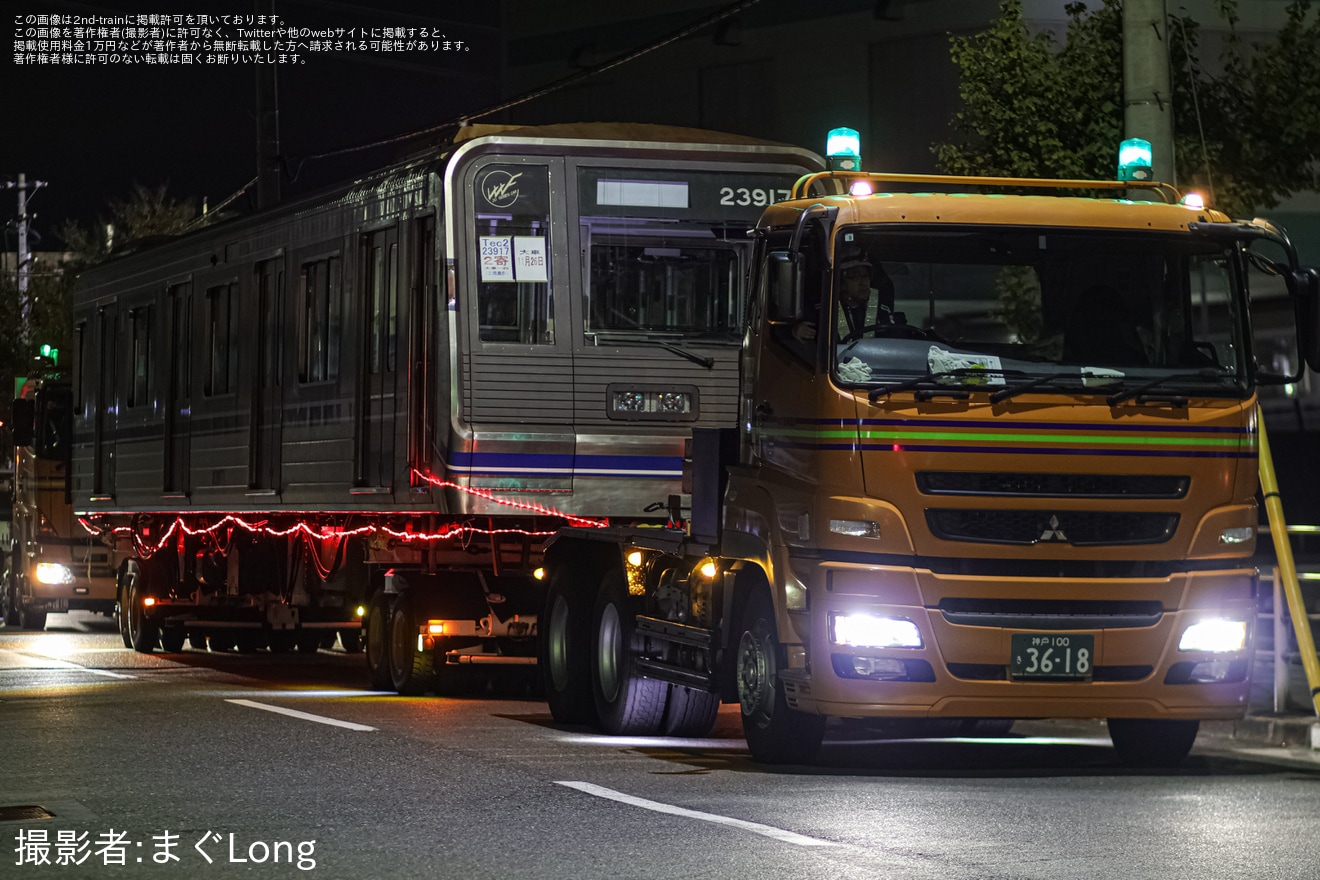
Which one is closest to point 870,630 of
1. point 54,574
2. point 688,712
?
point 688,712

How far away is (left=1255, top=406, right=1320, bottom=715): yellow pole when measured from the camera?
47.4 feet

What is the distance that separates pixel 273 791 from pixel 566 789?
138 centimetres

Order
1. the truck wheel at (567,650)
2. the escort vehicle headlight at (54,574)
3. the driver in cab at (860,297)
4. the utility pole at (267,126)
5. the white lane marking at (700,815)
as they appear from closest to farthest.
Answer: the white lane marking at (700,815) < the driver in cab at (860,297) < the truck wheel at (567,650) < the utility pole at (267,126) < the escort vehicle headlight at (54,574)

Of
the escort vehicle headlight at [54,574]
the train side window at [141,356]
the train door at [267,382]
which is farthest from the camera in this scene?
the escort vehicle headlight at [54,574]

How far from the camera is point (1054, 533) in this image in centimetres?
1248

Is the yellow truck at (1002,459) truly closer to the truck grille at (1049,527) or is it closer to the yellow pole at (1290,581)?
the truck grille at (1049,527)

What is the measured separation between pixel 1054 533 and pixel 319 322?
9.35 m

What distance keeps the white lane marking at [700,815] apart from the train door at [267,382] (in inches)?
391

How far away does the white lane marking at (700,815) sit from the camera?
10047 mm

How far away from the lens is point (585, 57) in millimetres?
41281

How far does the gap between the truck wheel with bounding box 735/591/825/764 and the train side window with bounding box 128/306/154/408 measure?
1354cm

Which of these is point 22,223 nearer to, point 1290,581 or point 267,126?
point 267,126

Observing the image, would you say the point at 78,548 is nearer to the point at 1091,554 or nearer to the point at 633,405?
the point at 633,405

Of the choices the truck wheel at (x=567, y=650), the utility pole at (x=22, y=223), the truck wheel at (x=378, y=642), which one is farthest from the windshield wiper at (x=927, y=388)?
the utility pole at (x=22, y=223)
